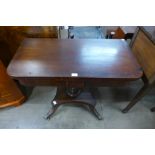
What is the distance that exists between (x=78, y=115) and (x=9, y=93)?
0.79m

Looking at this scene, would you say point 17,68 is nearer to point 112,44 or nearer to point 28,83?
point 28,83

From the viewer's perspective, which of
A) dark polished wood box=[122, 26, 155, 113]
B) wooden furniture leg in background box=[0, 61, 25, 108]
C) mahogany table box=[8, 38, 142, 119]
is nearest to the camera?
mahogany table box=[8, 38, 142, 119]

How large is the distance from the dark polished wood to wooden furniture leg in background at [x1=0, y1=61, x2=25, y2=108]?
→ 4.11ft

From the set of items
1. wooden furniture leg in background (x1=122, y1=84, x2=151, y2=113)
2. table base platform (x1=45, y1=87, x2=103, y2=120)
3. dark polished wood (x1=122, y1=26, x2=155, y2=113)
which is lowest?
table base platform (x1=45, y1=87, x2=103, y2=120)

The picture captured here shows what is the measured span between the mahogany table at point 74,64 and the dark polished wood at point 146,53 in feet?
0.68

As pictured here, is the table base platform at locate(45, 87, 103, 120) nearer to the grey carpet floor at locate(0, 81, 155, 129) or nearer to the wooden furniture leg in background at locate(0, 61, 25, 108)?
the grey carpet floor at locate(0, 81, 155, 129)

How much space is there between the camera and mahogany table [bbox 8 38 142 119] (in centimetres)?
110

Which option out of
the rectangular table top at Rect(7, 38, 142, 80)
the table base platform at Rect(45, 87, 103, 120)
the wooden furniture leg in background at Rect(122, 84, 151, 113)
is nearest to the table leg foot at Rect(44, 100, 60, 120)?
the table base platform at Rect(45, 87, 103, 120)

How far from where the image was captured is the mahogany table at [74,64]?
1.10m

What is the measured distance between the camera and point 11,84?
162 centimetres

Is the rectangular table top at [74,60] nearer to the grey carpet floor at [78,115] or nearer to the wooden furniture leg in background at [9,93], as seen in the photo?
the wooden furniture leg in background at [9,93]

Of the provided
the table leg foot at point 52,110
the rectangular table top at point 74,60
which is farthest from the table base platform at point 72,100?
the rectangular table top at point 74,60
